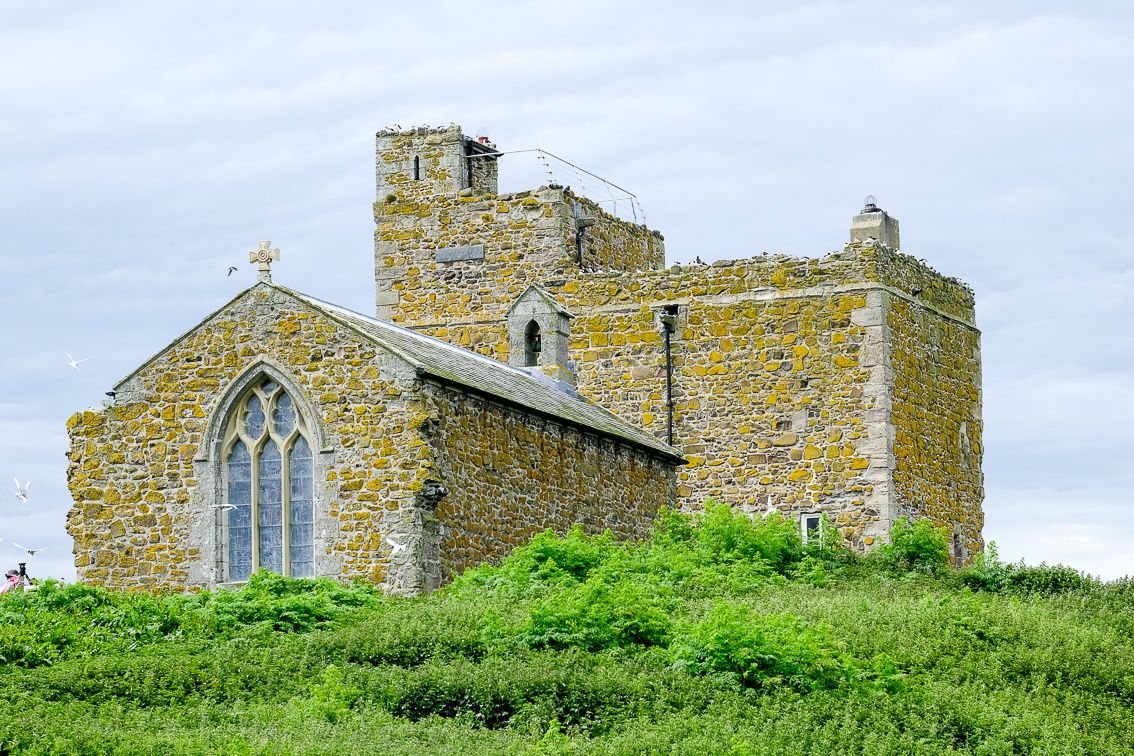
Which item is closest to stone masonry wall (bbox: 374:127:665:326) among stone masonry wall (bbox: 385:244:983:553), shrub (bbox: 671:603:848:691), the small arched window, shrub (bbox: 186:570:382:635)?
stone masonry wall (bbox: 385:244:983:553)

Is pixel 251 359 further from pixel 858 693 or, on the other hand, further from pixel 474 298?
pixel 474 298

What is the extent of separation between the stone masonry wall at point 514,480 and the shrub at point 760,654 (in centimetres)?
594

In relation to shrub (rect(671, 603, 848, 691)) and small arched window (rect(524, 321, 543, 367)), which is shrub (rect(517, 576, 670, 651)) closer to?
shrub (rect(671, 603, 848, 691))

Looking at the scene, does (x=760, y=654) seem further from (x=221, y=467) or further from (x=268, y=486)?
(x=221, y=467)

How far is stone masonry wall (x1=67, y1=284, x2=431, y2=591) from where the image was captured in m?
28.0

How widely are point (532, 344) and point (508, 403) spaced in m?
7.82

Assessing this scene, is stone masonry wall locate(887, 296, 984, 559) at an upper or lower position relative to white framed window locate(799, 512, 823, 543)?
upper

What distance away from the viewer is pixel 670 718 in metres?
20.8

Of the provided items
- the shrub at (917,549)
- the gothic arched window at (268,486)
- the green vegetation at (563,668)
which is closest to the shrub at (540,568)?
the green vegetation at (563,668)

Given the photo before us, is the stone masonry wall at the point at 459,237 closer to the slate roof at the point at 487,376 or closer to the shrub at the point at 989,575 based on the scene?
the slate roof at the point at 487,376

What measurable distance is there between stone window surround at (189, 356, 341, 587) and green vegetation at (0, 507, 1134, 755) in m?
1.85

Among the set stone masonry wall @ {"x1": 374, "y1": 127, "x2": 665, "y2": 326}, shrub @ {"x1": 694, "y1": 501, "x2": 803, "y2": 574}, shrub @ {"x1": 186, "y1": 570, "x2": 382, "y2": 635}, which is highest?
stone masonry wall @ {"x1": 374, "y1": 127, "x2": 665, "y2": 326}

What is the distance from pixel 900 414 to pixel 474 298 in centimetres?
971

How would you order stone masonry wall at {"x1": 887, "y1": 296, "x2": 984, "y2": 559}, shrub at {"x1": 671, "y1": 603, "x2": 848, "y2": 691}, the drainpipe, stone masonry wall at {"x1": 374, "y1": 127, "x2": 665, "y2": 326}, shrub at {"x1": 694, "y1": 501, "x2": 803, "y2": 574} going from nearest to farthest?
shrub at {"x1": 671, "y1": 603, "x2": 848, "y2": 691} < shrub at {"x1": 694, "y1": 501, "x2": 803, "y2": 574} < stone masonry wall at {"x1": 887, "y1": 296, "x2": 984, "y2": 559} < the drainpipe < stone masonry wall at {"x1": 374, "y1": 127, "x2": 665, "y2": 326}
